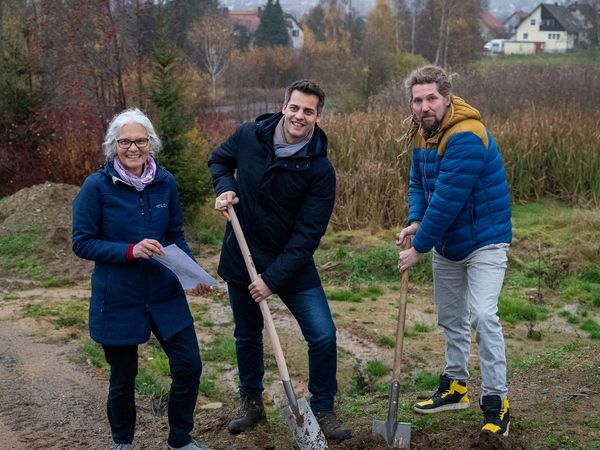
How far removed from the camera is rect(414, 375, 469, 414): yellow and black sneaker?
15.6ft

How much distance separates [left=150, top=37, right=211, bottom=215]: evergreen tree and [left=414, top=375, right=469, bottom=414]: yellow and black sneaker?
6246mm

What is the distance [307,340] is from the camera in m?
4.27

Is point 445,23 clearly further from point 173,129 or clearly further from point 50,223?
point 50,223

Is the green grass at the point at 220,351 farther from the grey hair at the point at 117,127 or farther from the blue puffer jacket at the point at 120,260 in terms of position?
the grey hair at the point at 117,127

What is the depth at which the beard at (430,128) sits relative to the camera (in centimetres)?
412

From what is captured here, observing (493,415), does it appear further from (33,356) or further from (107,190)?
(33,356)

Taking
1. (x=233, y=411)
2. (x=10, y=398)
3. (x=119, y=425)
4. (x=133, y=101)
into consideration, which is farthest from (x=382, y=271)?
(x=133, y=101)

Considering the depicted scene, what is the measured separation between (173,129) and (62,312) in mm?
3633

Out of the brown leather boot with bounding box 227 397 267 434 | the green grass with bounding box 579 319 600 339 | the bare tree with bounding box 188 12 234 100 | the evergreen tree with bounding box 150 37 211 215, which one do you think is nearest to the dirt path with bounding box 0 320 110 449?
the brown leather boot with bounding box 227 397 267 434

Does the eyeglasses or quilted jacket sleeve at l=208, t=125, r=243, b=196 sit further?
quilted jacket sleeve at l=208, t=125, r=243, b=196

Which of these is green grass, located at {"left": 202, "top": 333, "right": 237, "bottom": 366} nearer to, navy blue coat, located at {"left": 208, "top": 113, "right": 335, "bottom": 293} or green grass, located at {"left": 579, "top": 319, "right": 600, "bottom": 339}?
navy blue coat, located at {"left": 208, "top": 113, "right": 335, "bottom": 293}

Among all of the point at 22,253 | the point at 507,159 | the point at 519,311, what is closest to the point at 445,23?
the point at 507,159

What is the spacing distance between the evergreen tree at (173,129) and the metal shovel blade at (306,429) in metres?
6.65

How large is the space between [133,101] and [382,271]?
671 cm
